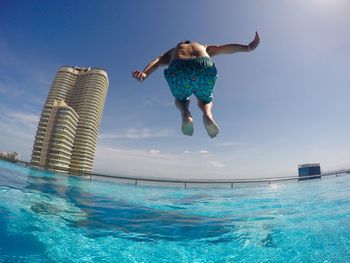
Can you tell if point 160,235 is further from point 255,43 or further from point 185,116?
point 255,43

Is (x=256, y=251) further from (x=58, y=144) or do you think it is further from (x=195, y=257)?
(x=58, y=144)

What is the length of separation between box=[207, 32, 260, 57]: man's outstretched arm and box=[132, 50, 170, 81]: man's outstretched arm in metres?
0.84

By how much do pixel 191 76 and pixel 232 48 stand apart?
3.38ft

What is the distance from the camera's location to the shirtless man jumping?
3723mm

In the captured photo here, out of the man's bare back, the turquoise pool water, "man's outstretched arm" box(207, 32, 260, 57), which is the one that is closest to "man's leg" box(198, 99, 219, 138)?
the man's bare back

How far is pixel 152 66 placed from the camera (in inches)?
154

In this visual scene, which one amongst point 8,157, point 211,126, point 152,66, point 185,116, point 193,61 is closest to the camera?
point 193,61

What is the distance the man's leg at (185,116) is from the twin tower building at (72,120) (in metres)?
75.8

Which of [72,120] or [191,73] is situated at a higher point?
[72,120]

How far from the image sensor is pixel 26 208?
19.1 feet

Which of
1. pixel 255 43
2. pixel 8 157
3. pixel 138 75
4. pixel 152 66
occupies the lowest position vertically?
pixel 8 157

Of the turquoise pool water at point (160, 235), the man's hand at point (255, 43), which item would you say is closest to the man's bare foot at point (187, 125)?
the man's hand at point (255, 43)

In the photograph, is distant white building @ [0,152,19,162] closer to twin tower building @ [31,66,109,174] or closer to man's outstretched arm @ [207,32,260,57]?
twin tower building @ [31,66,109,174]

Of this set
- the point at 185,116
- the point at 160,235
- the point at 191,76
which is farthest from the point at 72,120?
the point at 191,76
